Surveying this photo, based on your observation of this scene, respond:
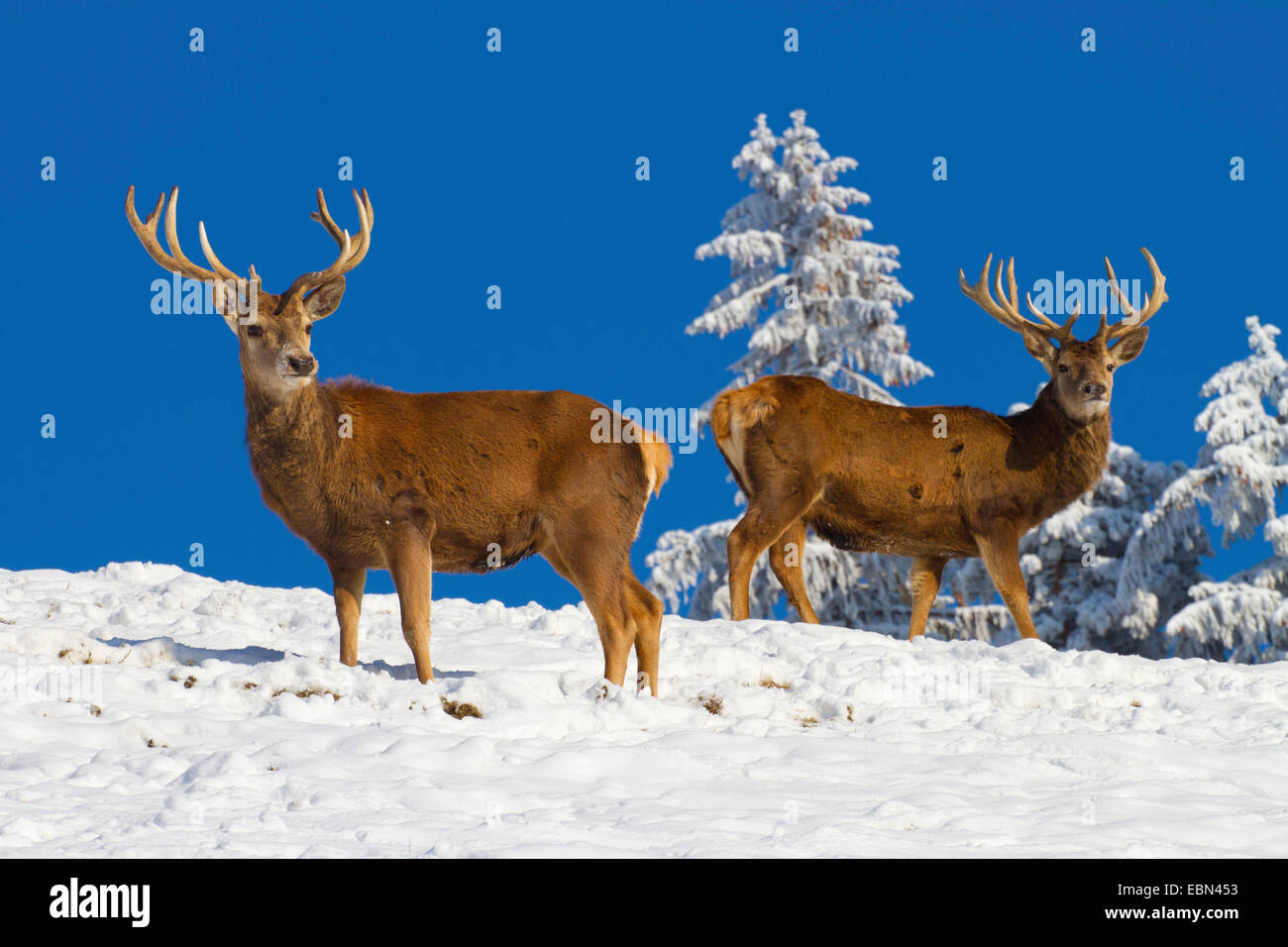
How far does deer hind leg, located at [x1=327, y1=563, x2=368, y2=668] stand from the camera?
9.02m

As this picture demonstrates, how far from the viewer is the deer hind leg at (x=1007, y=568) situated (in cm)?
1297

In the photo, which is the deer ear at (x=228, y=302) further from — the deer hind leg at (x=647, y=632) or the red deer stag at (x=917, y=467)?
the red deer stag at (x=917, y=467)

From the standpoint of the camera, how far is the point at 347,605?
905 cm

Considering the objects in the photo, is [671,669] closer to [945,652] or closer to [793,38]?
[945,652]

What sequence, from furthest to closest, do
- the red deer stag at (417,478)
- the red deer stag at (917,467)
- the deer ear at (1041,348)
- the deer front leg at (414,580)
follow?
the deer ear at (1041,348), the red deer stag at (917,467), the red deer stag at (417,478), the deer front leg at (414,580)

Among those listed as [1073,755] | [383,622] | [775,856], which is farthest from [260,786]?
[383,622]

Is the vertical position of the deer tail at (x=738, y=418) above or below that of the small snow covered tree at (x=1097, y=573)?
above

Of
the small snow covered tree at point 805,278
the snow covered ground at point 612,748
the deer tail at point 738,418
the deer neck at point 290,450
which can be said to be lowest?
the snow covered ground at point 612,748

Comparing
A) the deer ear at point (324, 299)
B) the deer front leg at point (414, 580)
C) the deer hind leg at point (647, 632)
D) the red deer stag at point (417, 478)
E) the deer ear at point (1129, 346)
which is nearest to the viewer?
the deer front leg at point (414, 580)

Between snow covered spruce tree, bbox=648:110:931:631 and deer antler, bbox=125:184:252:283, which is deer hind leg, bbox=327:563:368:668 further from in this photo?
snow covered spruce tree, bbox=648:110:931:631

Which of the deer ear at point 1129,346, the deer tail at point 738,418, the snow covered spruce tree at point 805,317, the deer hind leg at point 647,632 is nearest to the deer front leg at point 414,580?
the deer hind leg at point 647,632

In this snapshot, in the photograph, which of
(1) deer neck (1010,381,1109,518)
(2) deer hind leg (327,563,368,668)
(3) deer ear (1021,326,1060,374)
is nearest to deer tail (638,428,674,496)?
(2) deer hind leg (327,563,368,668)

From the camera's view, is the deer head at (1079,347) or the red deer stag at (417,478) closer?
the red deer stag at (417,478)

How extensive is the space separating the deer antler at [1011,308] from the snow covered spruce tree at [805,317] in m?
6.91
